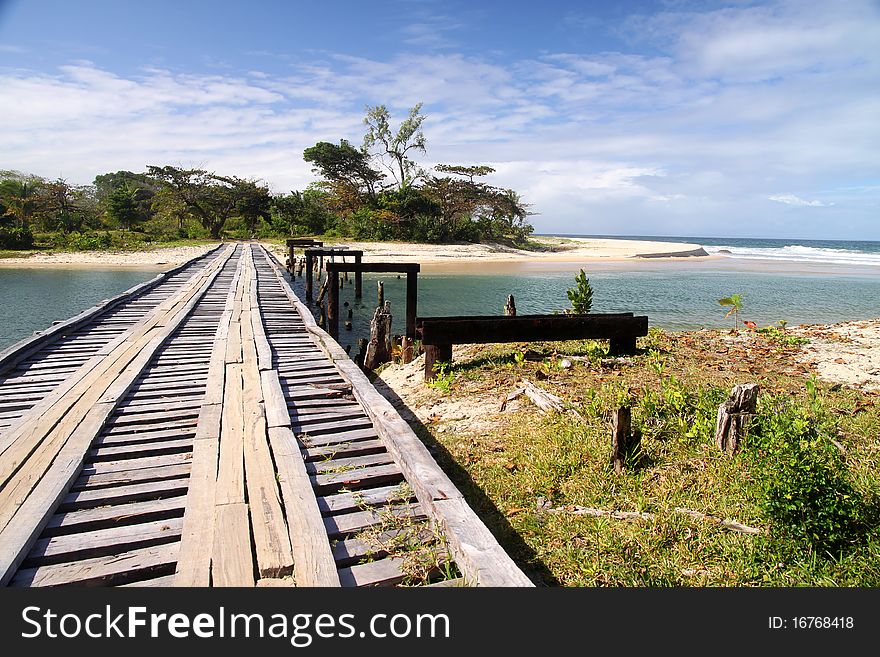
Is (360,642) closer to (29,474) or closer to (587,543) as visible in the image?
(587,543)

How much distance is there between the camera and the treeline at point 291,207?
5184cm

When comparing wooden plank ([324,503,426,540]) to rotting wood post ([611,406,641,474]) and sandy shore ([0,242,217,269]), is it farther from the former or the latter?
sandy shore ([0,242,217,269])

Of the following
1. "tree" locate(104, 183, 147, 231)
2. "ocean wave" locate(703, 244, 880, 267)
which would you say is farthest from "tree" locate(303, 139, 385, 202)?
"ocean wave" locate(703, 244, 880, 267)

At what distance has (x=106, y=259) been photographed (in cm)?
4028

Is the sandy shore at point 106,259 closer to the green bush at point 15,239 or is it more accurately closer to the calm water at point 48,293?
the calm water at point 48,293

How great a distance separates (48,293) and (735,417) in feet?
94.4

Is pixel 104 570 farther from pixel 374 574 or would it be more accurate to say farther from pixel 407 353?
pixel 407 353

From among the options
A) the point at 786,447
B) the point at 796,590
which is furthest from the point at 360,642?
the point at 786,447

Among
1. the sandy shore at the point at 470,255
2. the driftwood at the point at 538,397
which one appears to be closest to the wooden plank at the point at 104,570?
the driftwood at the point at 538,397

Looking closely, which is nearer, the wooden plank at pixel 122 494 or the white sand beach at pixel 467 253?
the wooden plank at pixel 122 494

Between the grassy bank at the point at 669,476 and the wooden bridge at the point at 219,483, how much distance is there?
0.82 m

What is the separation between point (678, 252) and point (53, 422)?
7369 cm

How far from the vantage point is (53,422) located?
5.07 meters

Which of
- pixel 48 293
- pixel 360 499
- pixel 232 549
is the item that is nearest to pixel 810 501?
pixel 360 499
